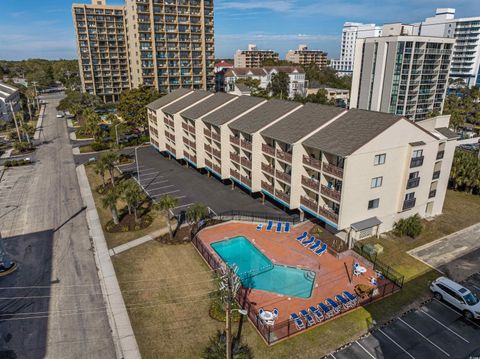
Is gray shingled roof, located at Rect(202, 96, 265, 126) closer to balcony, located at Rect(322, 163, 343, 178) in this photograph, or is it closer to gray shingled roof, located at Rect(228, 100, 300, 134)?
gray shingled roof, located at Rect(228, 100, 300, 134)

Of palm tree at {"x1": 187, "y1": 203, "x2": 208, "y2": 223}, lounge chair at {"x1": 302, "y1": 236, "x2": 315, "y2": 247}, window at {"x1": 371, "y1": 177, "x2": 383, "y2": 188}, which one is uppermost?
window at {"x1": 371, "y1": 177, "x2": 383, "y2": 188}

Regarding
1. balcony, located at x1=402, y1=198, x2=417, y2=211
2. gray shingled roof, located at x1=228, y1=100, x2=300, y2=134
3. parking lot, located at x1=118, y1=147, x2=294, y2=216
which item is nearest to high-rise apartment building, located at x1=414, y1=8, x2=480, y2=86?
gray shingled roof, located at x1=228, y1=100, x2=300, y2=134

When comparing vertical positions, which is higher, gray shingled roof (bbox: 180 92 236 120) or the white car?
gray shingled roof (bbox: 180 92 236 120)

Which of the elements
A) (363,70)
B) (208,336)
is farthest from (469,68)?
(208,336)

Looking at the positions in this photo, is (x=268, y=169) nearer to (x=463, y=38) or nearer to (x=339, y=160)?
(x=339, y=160)

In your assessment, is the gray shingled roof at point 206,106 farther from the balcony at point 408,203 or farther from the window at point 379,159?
the balcony at point 408,203

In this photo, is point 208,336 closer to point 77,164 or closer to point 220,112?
point 220,112
